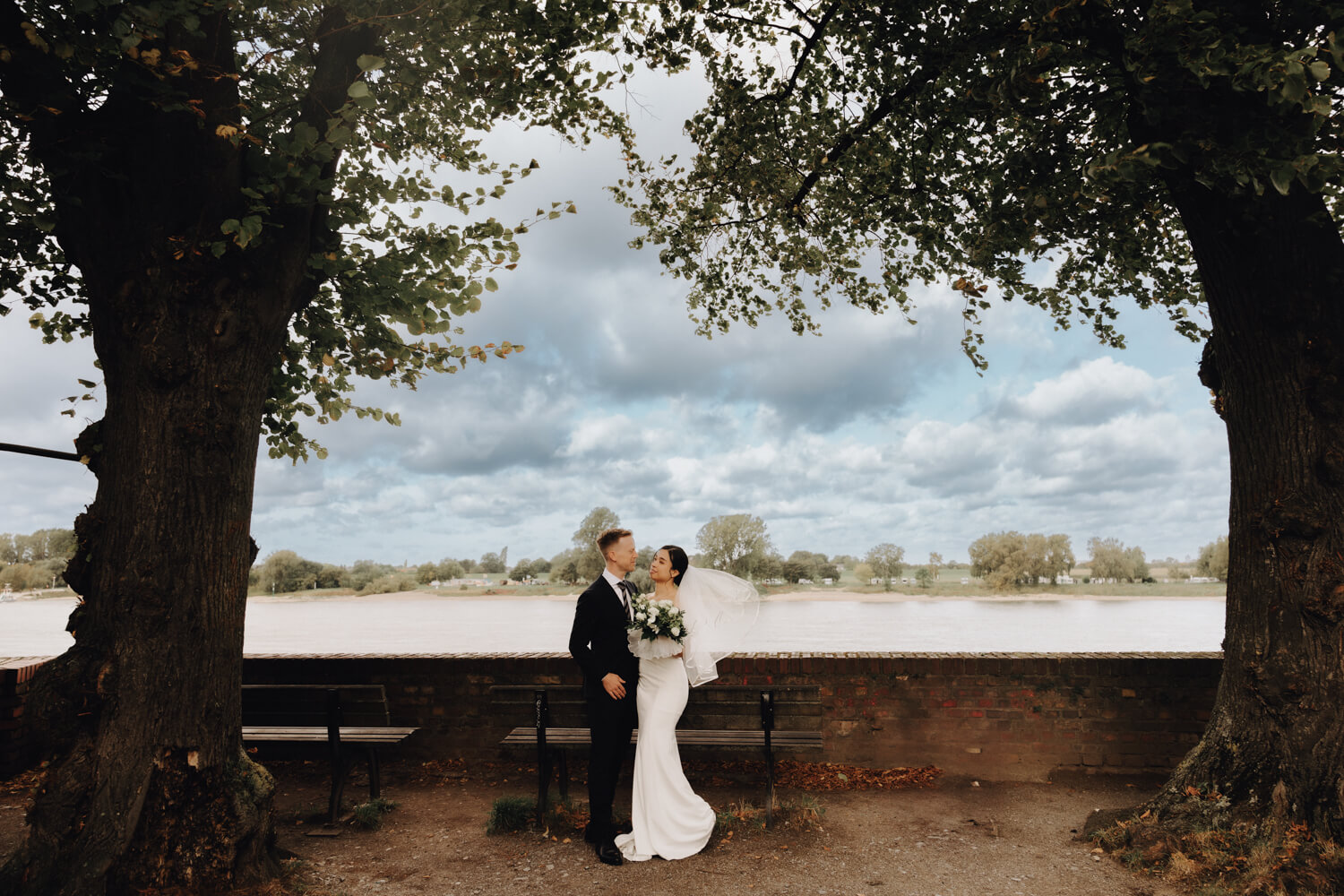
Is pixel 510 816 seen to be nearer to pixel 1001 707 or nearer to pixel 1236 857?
pixel 1001 707

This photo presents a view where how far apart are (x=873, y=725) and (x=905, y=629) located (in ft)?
120

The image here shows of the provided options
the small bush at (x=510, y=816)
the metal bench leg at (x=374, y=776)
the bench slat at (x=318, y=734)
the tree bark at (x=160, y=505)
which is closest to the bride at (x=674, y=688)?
the small bush at (x=510, y=816)

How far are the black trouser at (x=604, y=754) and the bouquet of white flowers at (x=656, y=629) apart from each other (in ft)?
0.99

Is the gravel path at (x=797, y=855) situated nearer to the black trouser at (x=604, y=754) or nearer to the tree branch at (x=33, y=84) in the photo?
the black trouser at (x=604, y=754)

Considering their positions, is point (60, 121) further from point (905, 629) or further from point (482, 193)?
point (905, 629)

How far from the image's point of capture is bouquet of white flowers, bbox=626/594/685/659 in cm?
505

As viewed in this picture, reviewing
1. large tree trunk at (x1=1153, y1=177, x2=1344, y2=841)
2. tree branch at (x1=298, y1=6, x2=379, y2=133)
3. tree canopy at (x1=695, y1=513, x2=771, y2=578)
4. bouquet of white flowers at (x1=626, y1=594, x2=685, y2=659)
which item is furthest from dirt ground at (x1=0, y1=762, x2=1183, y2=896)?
tree canopy at (x1=695, y1=513, x2=771, y2=578)

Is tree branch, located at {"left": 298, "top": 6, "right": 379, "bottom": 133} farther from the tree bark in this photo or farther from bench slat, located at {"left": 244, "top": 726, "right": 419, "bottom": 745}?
bench slat, located at {"left": 244, "top": 726, "right": 419, "bottom": 745}

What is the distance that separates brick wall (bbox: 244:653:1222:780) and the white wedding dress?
145cm

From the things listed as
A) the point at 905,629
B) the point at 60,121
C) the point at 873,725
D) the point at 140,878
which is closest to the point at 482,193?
the point at 60,121

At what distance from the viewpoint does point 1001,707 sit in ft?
21.1

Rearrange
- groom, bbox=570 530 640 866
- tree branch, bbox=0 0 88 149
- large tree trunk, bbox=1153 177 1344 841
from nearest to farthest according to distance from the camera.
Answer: tree branch, bbox=0 0 88 149, large tree trunk, bbox=1153 177 1344 841, groom, bbox=570 530 640 866

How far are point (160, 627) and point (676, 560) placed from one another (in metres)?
3.10

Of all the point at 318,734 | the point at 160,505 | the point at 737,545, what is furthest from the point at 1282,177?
the point at 737,545
